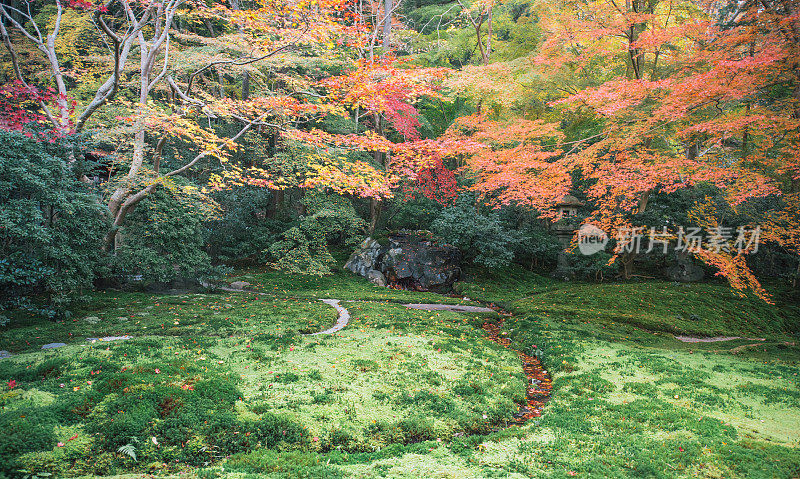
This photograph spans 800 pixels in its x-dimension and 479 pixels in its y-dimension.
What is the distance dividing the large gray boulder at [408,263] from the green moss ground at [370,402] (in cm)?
724

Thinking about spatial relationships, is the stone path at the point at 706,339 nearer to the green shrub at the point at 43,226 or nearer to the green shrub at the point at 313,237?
the green shrub at the point at 313,237

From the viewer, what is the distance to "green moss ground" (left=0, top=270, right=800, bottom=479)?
393 cm

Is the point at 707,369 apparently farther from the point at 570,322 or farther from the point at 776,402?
the point at 570,322

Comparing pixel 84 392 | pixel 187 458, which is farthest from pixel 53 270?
pixel 187 458

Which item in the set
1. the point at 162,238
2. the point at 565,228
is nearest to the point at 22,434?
the point at 162,238

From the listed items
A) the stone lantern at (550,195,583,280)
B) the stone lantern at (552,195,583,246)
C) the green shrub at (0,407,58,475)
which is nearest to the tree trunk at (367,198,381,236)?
the stone lantern at (552,195,583,246)

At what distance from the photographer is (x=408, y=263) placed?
687 inches

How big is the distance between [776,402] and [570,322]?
5.32m

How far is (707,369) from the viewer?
7.55m

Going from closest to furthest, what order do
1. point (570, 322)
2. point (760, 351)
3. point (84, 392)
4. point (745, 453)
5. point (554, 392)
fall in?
point (745, 453) → point (84, 392) → point (554, 392) → point (760, 351) → point (570, 322)

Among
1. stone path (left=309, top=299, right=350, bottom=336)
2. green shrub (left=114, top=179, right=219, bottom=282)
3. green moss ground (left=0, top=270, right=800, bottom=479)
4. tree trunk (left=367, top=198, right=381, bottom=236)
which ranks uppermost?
tree trunk (left=367, top=198, right=381, bottom=236)

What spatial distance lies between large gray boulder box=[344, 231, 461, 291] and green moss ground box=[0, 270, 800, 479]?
7238 millimetres

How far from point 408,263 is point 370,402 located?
40.1 feet

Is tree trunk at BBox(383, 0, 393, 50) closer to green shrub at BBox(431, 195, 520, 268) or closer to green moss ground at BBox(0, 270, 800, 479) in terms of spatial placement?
green shrub at BBox(431, 195, 520, 268)
